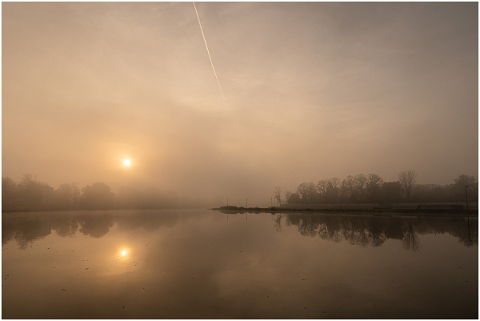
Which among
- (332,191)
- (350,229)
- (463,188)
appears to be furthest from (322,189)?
(350,229)

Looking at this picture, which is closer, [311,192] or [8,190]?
[8,190]

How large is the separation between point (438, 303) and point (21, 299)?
17714 mm

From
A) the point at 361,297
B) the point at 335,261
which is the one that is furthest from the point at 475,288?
the point at 335,261

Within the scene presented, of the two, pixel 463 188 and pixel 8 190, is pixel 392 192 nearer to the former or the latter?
pixel 463 188

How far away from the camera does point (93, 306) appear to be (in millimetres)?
10617

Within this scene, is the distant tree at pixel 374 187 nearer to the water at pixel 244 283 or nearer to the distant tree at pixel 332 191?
the distant tree at pixel 332 191

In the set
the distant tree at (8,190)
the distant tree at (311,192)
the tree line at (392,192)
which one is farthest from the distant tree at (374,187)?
the distant tree at (8,190)

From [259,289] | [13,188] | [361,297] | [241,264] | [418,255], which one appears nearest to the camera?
[361,297]

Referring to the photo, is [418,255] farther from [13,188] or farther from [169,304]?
[13,188]

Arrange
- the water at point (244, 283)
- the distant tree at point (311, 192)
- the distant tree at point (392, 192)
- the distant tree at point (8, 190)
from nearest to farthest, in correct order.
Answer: the water at point (244, 283) < the distant tree at point (8, 190) < the distant tree at point (392, 192) < the distant tree at point (311, 192)

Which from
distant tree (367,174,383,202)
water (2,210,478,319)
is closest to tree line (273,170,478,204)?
distant tree (367,174,383,202)

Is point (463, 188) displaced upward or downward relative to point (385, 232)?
upward

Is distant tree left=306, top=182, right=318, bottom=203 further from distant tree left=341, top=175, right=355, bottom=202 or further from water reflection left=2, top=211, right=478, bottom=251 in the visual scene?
water reflection left=2, top=211, right=478, bottom=251

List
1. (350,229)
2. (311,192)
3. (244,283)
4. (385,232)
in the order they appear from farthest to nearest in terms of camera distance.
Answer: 1. (311,192)
2. (350,229)
3. (385,232)
4. (244,283)
